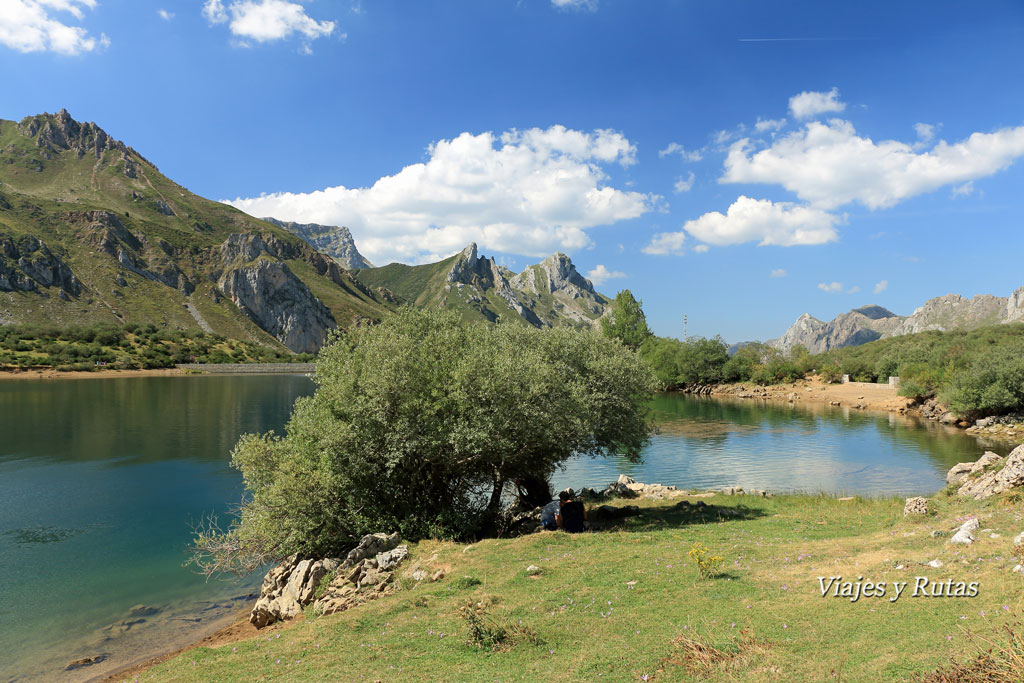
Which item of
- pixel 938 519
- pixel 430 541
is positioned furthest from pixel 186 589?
pixel 938 519

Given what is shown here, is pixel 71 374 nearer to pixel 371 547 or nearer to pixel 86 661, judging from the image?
pixel 86 661

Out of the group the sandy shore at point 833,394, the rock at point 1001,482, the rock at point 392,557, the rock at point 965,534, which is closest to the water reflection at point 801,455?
the sandy shore at point 833,394

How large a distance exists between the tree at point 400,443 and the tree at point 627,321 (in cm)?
10110

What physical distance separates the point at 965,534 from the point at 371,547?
20860 mm

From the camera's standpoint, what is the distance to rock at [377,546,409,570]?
2114cm

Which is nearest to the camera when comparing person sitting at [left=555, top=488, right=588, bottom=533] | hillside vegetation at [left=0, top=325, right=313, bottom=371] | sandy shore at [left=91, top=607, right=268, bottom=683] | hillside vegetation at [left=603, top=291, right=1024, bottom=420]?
sandy shore at [left=91, top=607, right=268, bottom=683]

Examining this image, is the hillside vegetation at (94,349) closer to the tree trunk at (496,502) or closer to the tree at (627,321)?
the tree at (627,321)

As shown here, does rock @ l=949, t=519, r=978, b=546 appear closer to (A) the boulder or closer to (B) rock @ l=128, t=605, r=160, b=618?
(A) the boulder

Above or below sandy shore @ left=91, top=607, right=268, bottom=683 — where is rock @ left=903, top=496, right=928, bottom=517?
above

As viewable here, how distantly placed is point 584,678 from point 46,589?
2894 centimetres

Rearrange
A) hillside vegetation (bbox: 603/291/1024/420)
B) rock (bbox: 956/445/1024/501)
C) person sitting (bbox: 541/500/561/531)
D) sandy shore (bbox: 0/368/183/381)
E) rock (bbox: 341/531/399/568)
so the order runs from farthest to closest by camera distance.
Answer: sandy shore (bbox: 0/368/183/381), hillside vegetation (bbox: 603/291/1024/420), person sitting (bbox: 541/500/561/531), rock (bbox: 956/445/1024/501), rock (bbox: 341/531/399/568)

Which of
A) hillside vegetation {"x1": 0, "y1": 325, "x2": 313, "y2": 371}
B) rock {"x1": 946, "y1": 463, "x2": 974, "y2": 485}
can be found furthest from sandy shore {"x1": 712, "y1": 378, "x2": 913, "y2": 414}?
hillside vegetation {"x1": 0, "y1": 325, "x2": 313, "y2": 371}

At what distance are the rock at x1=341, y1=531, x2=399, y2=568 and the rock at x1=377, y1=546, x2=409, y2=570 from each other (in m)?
0.68

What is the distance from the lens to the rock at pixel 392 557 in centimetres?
2114
